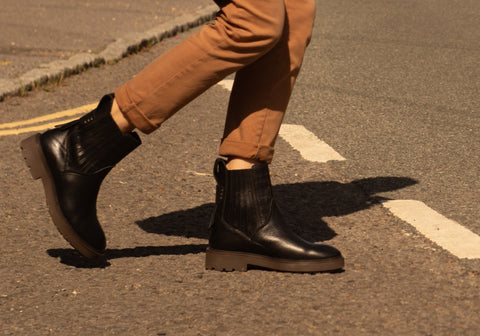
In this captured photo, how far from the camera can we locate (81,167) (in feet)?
10.1

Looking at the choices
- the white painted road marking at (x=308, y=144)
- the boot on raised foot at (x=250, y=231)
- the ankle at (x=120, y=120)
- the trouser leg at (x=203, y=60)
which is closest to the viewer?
the trouser leg at (x=203, y=60)

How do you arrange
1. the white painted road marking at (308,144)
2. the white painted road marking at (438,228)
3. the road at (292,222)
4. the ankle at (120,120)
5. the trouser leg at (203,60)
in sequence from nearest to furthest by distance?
the road at (292,222) → the trouser leg at (203,60) → the ankle at (120,120) → the white painted road marking at (438,228) → the white painted road marking at (308,144)

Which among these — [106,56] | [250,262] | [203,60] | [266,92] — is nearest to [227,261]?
[250,262]

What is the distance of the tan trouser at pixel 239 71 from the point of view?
2.89 metres

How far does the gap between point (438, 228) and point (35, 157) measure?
151 centimetres

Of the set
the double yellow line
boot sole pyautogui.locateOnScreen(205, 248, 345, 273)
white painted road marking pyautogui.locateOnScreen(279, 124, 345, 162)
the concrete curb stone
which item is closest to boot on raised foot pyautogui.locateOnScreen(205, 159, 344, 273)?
boot sole pyautogui.locateOnScreen(205, 248, 345, 273)

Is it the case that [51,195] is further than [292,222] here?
No

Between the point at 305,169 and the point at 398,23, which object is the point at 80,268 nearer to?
the point at 305,169

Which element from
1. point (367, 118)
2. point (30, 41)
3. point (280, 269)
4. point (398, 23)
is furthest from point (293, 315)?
point (398, 23)

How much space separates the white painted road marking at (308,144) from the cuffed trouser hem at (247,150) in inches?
57.2

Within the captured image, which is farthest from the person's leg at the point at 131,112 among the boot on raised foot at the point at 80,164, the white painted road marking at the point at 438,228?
the white painted road marking at the point at 438,228

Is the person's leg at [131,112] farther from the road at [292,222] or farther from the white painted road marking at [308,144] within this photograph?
the white painted road marking at [308,144]

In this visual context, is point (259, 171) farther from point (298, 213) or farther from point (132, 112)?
point (298, 213)

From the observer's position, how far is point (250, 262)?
3.12m
